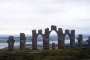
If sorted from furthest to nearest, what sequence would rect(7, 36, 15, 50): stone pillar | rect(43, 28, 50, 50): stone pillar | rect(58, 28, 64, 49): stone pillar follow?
1. rect(58, 28, 64, 49): stone pillar
2. rect(43, 28, 50, 50): stone pillar
3. rect(7, 36, 15, 50): stone pillar

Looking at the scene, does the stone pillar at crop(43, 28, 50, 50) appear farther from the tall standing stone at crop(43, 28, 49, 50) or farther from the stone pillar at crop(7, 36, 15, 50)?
the stone pillar at crop(7, 36, 15, 50)

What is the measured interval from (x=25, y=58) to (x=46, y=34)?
23126 millimetres

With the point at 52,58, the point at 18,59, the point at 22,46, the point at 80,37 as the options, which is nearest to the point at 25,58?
the point at 18,59

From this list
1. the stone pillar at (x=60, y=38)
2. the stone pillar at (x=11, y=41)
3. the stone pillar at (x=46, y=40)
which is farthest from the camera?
the stone pillar at (x=60, y=38)

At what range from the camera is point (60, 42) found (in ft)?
210

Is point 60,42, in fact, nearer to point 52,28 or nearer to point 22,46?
point 52,28

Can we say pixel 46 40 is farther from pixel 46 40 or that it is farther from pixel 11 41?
pixel 11 41

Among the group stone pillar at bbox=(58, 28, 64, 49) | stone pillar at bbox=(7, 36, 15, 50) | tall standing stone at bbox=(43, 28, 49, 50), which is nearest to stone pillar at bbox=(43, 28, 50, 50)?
tall standing stone at bbox=(43, 28, 49, 50)

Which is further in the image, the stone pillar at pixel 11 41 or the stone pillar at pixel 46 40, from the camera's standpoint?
the stone pillar at pixel 46 40

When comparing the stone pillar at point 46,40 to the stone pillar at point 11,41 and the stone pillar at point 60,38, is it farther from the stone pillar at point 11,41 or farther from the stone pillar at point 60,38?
the stone pillar at point 11,41

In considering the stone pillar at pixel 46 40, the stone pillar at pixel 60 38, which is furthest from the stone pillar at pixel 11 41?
the stone pillar at pixel 60 38

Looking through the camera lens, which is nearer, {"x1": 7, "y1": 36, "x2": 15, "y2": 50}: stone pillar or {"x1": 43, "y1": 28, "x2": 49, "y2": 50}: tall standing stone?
{"x1": 7, "y1": 36, "x2": 15, "y2": 50}: stone pillar

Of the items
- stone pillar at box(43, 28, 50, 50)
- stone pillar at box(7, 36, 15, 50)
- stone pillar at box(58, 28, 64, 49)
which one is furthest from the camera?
stone pillar at box(58, 28, 64, 49)

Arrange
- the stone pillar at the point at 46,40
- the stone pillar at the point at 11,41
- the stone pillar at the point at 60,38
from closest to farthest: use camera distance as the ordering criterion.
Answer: the stone pillar at the point at 11,41
the stone pillar at the point at 46,40
the stone pillar at the point at 60,38
